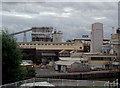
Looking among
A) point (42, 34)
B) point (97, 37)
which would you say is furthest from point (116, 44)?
point (42, 34)

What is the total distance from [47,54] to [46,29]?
A: 12197mm

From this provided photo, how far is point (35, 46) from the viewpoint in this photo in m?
38.3

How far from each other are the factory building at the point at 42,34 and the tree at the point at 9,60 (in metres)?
35.4

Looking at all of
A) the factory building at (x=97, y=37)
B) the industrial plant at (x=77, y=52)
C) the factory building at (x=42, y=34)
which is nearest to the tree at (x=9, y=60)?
the industrial plant at (x=77, y=52)

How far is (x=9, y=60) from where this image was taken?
12047mm

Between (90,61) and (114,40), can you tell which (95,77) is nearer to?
(90,61)

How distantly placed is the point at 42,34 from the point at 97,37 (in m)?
19.2

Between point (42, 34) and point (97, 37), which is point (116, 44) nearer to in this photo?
point (97, 37)

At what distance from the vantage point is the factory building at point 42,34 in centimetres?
4791

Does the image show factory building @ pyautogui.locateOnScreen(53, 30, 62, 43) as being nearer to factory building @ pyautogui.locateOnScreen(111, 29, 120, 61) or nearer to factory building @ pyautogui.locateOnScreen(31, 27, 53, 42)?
factory building @ pyautogui.locateOnScreen(31, 27, 53, 42)

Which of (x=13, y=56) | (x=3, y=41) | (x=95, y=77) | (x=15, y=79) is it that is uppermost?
(x=3, y=41)

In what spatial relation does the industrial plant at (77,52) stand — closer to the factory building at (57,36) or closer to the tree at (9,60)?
the factory building at (57,36)

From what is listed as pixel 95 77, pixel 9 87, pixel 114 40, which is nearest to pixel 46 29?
pixel 114 40

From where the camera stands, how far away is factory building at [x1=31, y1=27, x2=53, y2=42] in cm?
4791
